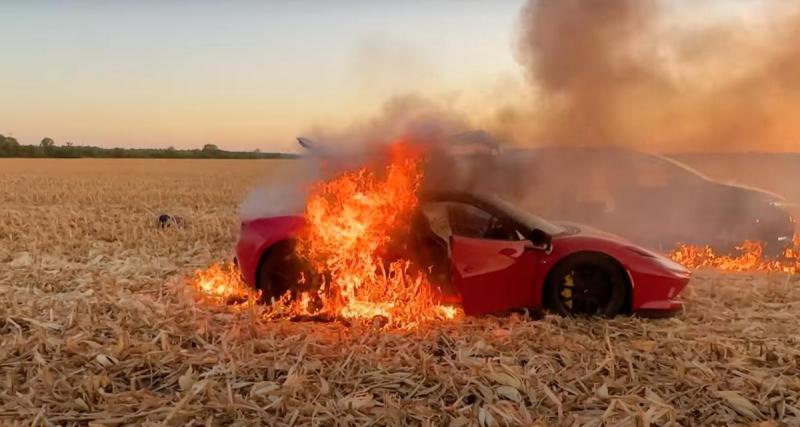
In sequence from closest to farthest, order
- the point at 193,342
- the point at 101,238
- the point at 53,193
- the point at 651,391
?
the point at 651,391 < the point at 193,342 < the point at 101,238 < the point at 53,193

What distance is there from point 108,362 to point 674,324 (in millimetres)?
4520

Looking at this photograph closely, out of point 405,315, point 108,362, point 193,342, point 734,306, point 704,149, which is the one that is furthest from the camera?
point 704,149

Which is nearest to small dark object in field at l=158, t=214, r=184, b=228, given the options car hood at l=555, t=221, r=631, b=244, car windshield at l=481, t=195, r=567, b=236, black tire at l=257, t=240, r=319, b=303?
black tire at l=257, t=240, r=319, b=303

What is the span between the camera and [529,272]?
19.4 feet

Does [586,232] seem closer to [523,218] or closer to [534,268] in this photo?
[523,218]

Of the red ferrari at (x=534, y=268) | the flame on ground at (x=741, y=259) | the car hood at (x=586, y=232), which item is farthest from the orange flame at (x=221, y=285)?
the flame on ground at (x=741, y=259)

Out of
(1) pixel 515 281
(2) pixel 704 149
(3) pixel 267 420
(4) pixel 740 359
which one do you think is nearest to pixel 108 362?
(3) pixel 267 420

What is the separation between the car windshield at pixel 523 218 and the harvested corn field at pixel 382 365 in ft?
2.81

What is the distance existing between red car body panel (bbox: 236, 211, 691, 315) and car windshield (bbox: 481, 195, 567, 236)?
0.20 m

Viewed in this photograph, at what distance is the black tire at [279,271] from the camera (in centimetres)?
641

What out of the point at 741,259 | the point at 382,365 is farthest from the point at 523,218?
the point at 741,259

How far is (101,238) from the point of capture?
37.1ft

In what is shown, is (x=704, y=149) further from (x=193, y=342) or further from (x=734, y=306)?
(x=193, y=342)

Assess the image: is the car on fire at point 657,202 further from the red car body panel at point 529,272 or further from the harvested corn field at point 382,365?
the red car body panel at point 529,272
